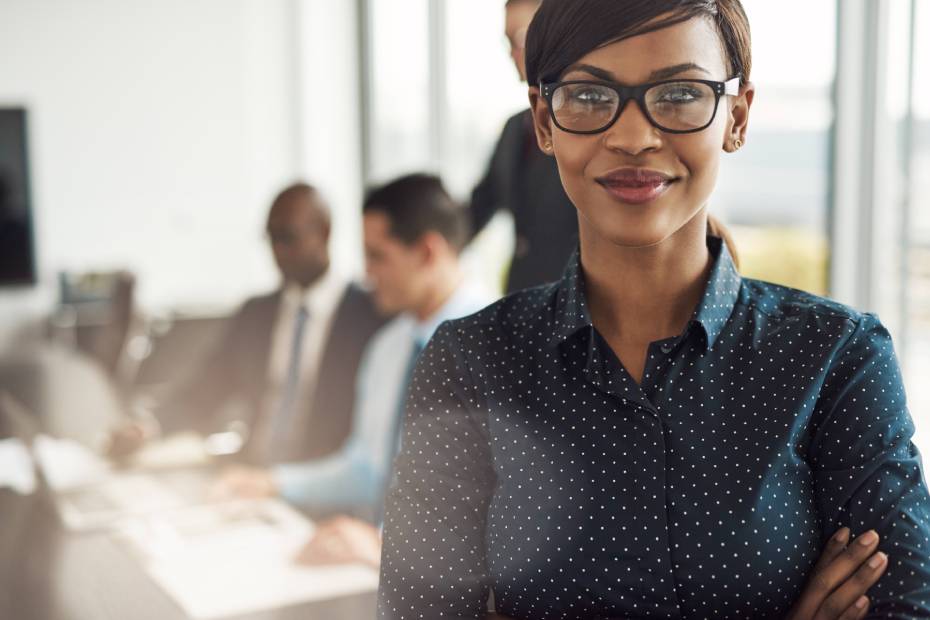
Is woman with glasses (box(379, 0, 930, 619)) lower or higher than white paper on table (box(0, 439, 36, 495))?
higher

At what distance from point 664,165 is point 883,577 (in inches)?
18.1

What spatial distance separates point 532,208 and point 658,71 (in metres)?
1.10

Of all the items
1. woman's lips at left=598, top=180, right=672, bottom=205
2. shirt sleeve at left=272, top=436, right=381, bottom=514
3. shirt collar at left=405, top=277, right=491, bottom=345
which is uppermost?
woman's lips at left=598, top=180, right=672, bottom=205

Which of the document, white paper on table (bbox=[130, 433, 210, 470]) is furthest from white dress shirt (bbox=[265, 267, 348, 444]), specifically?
the document

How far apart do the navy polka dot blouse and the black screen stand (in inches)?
201

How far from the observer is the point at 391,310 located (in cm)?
245

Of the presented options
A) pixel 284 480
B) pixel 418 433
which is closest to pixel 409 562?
pixel 418 433

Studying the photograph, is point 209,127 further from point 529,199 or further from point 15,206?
point 529,199

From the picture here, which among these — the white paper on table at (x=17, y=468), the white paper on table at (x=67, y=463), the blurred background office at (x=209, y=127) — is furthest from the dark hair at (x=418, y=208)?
the blurred background office at (x=209, y=127)

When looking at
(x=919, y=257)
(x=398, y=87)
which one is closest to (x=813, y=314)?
(x=919, y=257)

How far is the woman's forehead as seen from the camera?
0.97 m

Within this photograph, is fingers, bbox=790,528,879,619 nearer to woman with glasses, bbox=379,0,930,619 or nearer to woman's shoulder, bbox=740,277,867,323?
woman with glasses, bbox=379,0,930,619

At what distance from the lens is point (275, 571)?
1772mm

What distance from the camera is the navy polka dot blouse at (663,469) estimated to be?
1002mm
